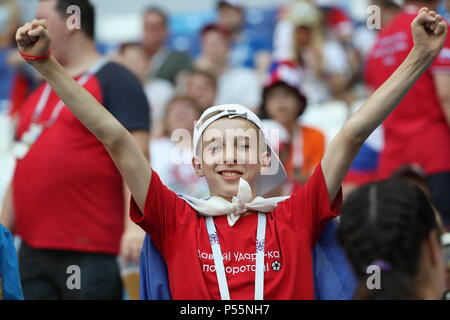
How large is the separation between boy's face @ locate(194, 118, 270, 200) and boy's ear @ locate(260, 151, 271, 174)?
0.7 inches

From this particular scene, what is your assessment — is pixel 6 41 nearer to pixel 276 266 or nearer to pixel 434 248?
pixel 276 266

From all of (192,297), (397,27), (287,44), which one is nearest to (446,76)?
(397,27)

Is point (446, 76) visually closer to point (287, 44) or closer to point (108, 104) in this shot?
point (108, 104)

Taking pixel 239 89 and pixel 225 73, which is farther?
pixel 225 73

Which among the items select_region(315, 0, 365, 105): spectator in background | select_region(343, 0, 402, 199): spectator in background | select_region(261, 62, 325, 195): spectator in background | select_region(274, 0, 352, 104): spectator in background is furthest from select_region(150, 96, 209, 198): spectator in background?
select_region(315, 0, 365, 105): spectator in background

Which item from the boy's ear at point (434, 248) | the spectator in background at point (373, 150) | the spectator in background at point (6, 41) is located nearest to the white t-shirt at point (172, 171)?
the spectator in background at point (373, 150)

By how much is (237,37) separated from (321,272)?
6976 millimetres

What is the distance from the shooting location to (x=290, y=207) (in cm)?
336

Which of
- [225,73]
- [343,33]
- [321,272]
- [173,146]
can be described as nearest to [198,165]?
[321,272]

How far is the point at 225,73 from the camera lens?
29.4ft

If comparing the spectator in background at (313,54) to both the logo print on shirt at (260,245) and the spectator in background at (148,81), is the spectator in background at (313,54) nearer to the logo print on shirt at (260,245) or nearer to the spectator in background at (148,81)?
the spectator in background at (148,81)

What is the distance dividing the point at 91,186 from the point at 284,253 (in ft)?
4.81

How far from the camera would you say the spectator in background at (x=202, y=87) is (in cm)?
798

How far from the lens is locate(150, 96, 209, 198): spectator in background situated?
6605 millimetres
